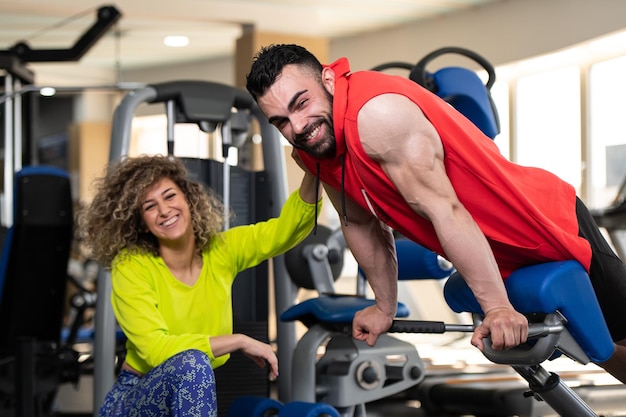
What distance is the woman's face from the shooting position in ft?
7.38

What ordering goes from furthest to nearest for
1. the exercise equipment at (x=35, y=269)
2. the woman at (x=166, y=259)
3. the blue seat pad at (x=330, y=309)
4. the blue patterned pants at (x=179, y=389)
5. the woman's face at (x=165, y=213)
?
the exercise equipment at (x=35, y=269) < the blue seat pad at (x=330, y=309) < the woman's face at (x=165, y=213) < the woman at (x=166, y=259) < the blue patterned pants at (x=179, y=389)

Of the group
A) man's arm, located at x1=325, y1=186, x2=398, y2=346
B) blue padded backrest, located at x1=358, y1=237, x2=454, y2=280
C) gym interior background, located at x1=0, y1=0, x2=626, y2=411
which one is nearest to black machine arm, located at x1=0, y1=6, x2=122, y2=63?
gym interior background, located at x1=0, y1=0, x2=626, y2=411

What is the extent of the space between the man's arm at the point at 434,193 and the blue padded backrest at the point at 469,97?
1.09 meters

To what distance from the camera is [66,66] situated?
9508 millimetres

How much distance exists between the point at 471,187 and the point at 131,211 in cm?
102

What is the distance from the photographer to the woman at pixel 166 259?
206cm

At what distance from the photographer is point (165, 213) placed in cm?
226

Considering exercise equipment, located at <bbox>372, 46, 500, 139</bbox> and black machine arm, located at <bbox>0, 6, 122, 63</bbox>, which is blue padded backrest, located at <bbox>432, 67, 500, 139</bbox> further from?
black machine arm, located at <bbox>0, 6, 122, 63</bbox>

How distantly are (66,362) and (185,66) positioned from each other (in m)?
6.48

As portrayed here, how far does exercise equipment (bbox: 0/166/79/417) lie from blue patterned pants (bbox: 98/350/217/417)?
151cm

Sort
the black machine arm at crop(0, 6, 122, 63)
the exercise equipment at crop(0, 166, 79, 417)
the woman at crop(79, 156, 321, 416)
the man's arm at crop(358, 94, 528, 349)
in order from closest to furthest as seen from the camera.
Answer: the man's arm at crop(358, 94, 528, 349)
the woman at crop(79, 156, 321, 416)
the exercise equipment at crop(0, 166, 79, 417)
the black machine arm at crop(0, 6, 122, 63)

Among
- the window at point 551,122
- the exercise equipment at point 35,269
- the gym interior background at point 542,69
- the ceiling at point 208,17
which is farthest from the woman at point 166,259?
the window at point 551,122

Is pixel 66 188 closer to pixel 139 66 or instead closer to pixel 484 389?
pixel 484 389

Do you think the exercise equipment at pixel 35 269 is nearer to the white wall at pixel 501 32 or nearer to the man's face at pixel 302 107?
the man's face at pixel 302 107
